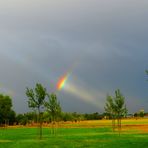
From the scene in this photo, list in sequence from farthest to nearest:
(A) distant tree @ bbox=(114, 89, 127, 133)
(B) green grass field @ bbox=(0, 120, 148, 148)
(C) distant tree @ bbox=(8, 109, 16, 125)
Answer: (C) distant tree @ bbox=(8, 109, 16, 125)
(A) distant tree @ bbox=(114, 89, 127, 133)
(B) green grass field @ bbox=(0, 120, 148, 148)

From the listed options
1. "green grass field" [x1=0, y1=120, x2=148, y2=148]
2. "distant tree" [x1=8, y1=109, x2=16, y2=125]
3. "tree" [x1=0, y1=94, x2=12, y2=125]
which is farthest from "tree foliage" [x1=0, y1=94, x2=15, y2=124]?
Answer: "green grass field" [x1=0, y1=120, x2=148, y2=148]

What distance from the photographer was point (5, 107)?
168 meters

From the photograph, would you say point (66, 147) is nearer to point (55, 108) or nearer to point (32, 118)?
point (55, 108)

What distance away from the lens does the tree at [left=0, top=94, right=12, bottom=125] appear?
16641 centimetres

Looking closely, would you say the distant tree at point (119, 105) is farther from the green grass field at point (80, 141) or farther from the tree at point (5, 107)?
the tree at point (5, 107)

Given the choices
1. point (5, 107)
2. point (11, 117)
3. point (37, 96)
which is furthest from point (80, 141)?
point (11, 117)

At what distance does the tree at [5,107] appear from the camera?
166413mm

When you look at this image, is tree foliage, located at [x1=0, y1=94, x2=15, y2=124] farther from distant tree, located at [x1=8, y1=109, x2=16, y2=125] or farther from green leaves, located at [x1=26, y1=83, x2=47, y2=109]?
green leaves, located at [x1=26, y1=83, x2=47, y2=109]

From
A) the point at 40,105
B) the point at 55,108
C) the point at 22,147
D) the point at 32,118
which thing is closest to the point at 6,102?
the point at 32,118

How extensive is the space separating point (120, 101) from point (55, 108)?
12.8 metres

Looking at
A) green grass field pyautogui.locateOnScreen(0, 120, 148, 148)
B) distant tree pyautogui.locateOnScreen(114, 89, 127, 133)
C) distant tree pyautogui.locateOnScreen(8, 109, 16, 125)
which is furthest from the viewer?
distant tree pyautogui.locateOnScreen(8, 109, 16, 125)

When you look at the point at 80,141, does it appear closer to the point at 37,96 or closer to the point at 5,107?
the point at 37,96

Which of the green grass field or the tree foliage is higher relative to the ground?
the tree foliage

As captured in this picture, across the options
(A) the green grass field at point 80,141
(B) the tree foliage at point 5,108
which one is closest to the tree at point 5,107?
(B) the tree foliage at point 5,108
